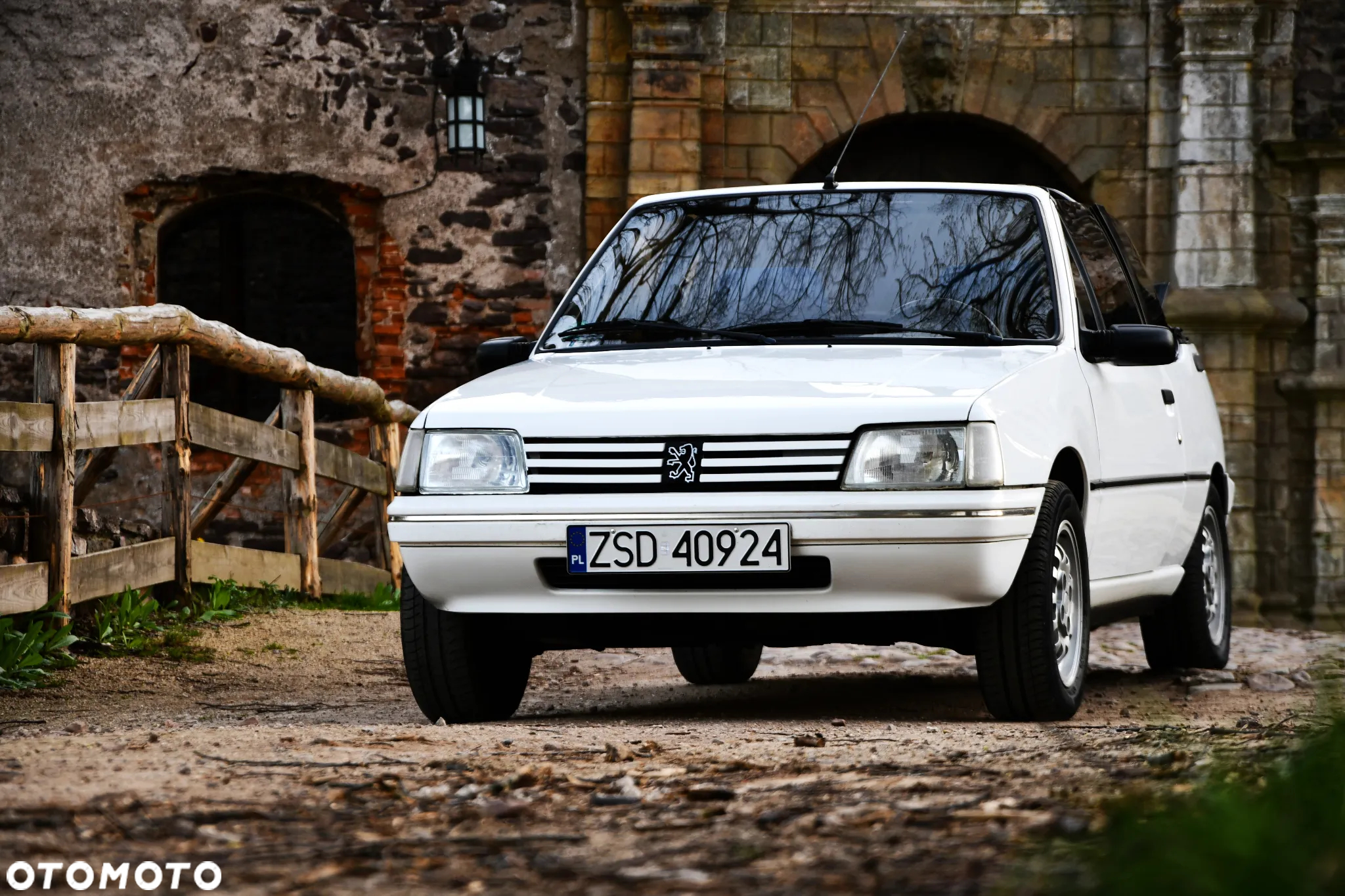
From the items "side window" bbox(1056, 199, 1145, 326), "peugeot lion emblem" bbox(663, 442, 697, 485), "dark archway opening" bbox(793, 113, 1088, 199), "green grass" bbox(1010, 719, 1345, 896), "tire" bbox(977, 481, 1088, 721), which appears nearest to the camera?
"green grass" bbox(1010, 719, 1345, 896)

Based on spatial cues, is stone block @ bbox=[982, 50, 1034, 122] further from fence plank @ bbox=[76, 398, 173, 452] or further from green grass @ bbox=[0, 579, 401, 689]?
fence plank @ bbox=[76, 398, 173, 452]

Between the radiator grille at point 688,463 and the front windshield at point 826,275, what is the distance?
753mm

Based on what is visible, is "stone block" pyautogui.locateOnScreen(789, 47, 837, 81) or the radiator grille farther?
"stone block" pyautogui.locateOnScreen(789, 47, 837, 81)

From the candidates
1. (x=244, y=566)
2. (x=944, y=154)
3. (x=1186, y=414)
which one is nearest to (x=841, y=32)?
(x=944, y=154)

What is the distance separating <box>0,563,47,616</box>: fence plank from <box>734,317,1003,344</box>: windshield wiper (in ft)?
9.07

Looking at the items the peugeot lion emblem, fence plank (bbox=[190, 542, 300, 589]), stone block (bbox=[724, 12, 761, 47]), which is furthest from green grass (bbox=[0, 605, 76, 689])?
stone block (bbox=[724, 12, 761, 47])

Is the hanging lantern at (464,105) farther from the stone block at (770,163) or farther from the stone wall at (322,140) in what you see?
the stone block at (770,163)

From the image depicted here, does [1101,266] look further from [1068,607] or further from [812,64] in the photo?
[812,64]

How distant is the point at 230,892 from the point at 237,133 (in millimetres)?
12112

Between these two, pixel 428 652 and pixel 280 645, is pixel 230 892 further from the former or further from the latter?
pixel 280 645

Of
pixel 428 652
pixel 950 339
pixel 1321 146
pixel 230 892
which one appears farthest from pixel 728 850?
pixel 1321 146

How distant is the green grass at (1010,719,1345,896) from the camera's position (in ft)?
7.09

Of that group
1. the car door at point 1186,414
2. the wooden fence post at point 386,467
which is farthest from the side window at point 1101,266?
the wooden fence post at point 386,467

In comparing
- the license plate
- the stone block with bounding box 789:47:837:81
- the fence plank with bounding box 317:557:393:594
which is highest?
the stone block with bounding box 789:47:837:81
